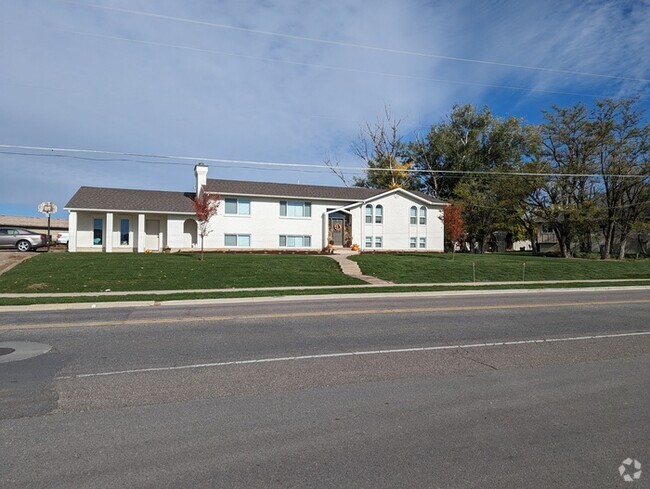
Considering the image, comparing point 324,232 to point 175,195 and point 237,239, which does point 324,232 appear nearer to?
point 237,239

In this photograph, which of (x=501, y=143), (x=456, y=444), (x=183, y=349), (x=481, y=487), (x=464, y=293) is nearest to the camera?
(x=481, y=487)

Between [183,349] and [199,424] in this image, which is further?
[183,349]

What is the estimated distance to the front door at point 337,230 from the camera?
3888cm

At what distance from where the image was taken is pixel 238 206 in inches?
1449

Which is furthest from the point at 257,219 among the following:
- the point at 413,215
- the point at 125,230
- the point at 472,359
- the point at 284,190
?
the point at 472,359

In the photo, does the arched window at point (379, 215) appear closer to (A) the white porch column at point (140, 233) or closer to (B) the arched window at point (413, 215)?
(B) the arched window at point (413, 215)

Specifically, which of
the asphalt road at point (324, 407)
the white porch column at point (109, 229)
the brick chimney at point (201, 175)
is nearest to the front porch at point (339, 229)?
the brick chimney at point (201, 175)

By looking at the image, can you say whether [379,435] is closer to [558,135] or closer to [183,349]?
[183,349]

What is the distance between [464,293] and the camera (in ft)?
62.1

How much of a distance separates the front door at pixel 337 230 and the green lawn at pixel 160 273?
9.80 metres

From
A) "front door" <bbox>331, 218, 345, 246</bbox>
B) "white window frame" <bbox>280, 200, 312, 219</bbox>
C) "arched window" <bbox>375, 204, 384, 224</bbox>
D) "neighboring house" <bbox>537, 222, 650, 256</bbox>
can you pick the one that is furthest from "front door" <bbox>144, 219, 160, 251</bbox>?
"neighboring house" <bbox>537, 222, 650, 256</bbox>

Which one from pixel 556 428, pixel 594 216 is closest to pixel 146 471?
pixel 556 428

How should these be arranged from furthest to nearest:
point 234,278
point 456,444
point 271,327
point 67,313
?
point 234,278 → point 67,313 → point 271,327 → point 456,444

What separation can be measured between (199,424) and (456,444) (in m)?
2.44
